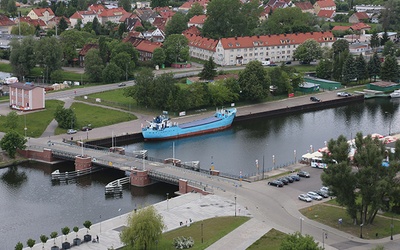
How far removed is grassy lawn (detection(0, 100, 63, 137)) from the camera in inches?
2955

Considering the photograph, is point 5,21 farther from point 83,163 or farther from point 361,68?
point 83,163

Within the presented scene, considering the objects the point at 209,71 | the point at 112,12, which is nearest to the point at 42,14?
the point at 112,12

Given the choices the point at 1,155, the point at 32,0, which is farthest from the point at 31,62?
the point at 32,0

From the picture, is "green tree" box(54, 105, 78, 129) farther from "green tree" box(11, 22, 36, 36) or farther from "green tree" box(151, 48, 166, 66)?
"green tree" box(11, 22, 36, 36)

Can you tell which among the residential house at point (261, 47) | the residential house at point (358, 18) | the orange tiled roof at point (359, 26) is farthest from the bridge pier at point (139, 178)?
the residential house at point (358, 18)

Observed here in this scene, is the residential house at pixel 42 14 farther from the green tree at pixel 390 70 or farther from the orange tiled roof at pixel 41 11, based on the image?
the green tree at pixel 390 70

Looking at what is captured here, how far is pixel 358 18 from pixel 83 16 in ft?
176

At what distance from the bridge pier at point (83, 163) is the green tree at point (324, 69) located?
48.6 meters

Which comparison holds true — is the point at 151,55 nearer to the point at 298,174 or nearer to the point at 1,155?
the point at 1,155

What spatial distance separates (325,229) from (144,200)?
49.6 feet

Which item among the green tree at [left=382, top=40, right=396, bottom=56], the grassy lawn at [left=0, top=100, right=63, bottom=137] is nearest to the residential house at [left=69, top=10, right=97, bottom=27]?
the green tree at [left=382, top=40, right=396, bottom=56]

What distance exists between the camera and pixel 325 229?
49469 millimetres

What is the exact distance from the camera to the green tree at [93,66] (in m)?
99.5

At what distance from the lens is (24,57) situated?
102 metres
